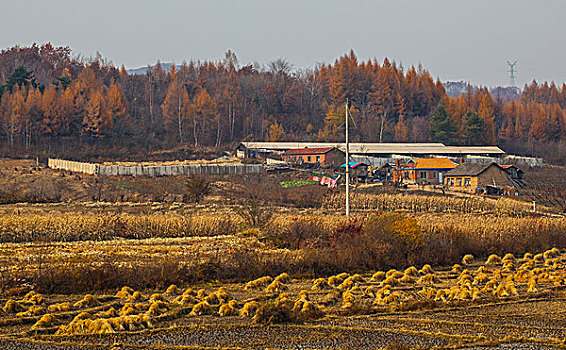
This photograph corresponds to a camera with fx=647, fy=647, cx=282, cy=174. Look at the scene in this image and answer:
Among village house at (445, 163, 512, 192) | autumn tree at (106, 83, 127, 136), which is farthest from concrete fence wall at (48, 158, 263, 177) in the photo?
autumn tree at (106, 83, 127, 136)

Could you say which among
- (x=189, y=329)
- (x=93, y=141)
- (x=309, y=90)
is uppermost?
(x=309, y=90)

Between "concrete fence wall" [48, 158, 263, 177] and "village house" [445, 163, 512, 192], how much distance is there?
1462cm

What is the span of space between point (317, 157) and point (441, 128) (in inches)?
936

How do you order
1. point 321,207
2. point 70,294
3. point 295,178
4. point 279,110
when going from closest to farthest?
1. point 70,294
2. point 321,207
3. point 295,178
4. point 279,110

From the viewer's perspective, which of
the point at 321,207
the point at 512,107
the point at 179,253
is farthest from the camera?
the point at 512,107

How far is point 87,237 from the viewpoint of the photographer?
22422 mm

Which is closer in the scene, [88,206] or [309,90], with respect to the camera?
[88,206]

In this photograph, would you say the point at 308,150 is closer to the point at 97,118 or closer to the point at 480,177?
the point at 480,177

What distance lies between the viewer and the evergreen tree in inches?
2859

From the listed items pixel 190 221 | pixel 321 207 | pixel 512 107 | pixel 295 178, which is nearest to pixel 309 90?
pixel 512 107

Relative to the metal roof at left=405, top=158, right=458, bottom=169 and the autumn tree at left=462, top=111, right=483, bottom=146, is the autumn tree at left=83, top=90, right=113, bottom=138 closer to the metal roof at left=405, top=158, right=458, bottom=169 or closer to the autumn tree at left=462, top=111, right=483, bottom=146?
the metal roof at left=405, top=158, right=458, bottom=169

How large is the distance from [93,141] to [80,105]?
3.74 meters

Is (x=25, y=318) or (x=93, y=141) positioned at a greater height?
(x=93, y=141)

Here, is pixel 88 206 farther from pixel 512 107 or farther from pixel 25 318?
pixel 512 107
